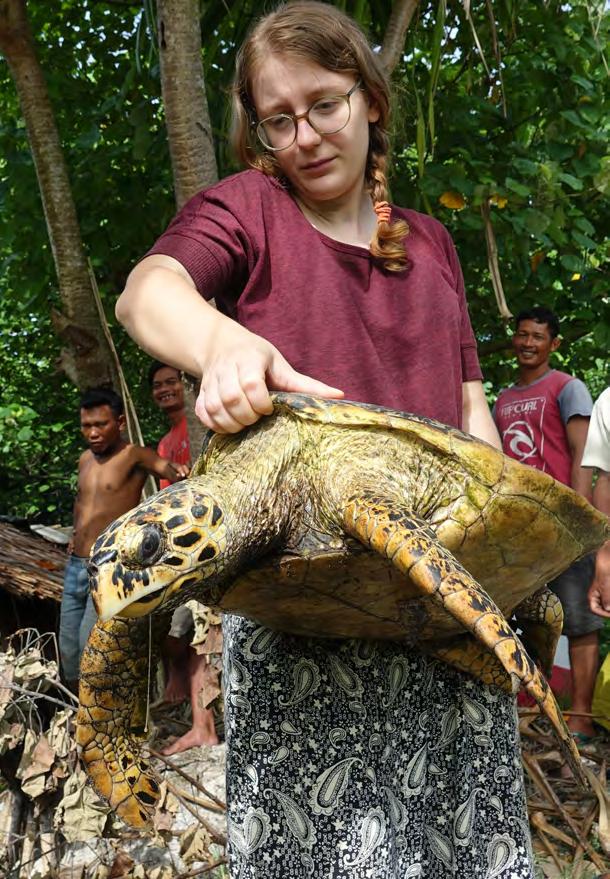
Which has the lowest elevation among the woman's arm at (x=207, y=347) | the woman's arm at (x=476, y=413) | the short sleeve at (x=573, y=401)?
the short sleeve at (x=573, y=401)

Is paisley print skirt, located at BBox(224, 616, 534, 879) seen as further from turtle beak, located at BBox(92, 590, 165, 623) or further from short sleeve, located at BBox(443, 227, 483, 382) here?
short sleeve, located at BBox(443, 227, 483, 382)

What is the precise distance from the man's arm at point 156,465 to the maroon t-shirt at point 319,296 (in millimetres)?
3079

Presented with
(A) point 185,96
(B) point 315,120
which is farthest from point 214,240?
(A) point 185,96

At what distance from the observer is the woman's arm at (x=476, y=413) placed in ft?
5.74

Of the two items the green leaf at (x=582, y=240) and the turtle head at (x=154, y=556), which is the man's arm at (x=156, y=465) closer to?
the green leaf at (x=582, y=240)

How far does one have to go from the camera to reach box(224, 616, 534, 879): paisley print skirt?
4.73ft

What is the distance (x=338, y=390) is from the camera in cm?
139

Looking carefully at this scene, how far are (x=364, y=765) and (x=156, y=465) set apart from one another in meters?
3.57

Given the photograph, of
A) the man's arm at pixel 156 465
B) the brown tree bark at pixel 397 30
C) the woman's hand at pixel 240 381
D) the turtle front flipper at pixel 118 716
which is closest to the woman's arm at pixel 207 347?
the woman's hand at pixel 240 381

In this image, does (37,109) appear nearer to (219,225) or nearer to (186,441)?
(186,441)

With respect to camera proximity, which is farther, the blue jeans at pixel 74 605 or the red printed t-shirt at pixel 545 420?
the blue jeans at pixel 74 605

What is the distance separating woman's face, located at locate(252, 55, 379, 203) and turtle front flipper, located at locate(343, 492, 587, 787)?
657 millimetres

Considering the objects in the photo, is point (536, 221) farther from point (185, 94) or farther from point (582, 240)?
point (185, 94)

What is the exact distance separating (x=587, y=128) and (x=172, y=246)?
3.99 metres
